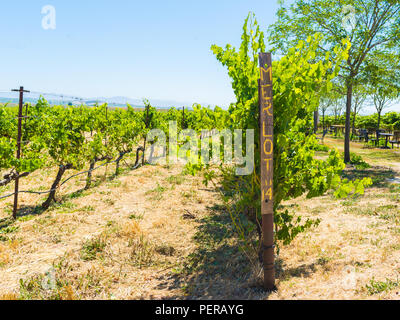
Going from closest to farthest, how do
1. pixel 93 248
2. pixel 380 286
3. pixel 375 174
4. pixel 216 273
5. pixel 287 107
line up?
pixel 380 286 → pixel 287 107 → pixel 216 273 → pixel 93 248 → pixel 375 174

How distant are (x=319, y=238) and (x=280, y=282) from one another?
1.86m

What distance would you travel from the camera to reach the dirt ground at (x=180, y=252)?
13.6ft

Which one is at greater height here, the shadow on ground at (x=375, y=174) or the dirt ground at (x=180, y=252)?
the shadow on ground at (x=375, y=174)

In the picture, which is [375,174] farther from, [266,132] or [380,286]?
[266,132]

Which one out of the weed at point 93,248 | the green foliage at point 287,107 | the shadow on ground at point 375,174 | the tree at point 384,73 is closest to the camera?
the green foliage at point 287,107

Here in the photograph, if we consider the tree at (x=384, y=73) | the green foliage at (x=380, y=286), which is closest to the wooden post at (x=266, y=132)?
the green foliage at (x=380, y=286)

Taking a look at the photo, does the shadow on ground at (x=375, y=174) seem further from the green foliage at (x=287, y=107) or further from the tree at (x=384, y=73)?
the green foliage at (x=287, y=107)

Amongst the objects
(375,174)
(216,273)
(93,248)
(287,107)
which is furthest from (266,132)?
(375,174)

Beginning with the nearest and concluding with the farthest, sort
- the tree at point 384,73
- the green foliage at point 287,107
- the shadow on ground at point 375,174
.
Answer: the green foliage at point 287,107, the shadow on ground at point 375,174, the tree at point 384,73

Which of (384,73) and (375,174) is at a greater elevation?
(384,73)

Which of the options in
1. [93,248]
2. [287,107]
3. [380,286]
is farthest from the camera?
[93,248]

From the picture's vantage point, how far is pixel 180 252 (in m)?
5.71

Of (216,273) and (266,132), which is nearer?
(266,132)

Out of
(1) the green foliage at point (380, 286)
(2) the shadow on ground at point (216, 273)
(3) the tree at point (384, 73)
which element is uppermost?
(3) the tree at point (384, 73)
